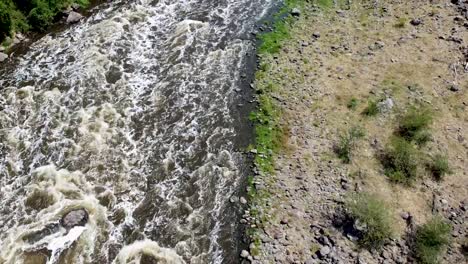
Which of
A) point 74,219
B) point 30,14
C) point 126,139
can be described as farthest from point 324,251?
point 30,14

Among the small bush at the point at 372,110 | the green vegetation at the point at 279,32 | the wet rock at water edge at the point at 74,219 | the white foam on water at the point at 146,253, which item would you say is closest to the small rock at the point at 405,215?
the small bush at the point at 372,110

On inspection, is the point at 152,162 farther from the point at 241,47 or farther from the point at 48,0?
the point at 48,0

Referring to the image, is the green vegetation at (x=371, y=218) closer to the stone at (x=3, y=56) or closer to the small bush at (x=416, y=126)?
the small bush at (x=416, y=126)

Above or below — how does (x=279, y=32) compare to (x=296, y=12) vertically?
below

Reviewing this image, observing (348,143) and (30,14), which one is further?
(30,14)

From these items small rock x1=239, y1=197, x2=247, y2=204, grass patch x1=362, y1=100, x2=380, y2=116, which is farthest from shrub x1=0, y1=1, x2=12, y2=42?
grass patch x1=362, y1=100, x2=380, y2=116

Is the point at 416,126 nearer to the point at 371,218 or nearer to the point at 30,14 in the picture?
the point at 371,218

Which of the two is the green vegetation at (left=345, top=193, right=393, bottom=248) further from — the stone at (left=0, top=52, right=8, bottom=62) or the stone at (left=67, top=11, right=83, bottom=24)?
the stone at (left=67, top=11, right=83, bottom=24)

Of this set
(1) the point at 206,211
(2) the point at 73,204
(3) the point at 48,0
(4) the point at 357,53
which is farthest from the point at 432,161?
(3) the point at 48,0
